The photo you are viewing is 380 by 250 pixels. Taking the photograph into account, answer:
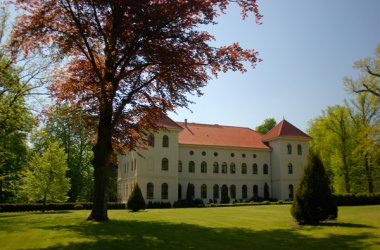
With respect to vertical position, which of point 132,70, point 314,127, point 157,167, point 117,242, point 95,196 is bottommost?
point 117,242

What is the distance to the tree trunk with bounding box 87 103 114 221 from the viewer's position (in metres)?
19.3

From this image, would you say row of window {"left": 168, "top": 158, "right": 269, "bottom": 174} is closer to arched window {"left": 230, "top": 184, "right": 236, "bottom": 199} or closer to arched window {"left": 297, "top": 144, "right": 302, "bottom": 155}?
arched window {"left": 230, "top": 184, "right": 236, "bottom": 199}

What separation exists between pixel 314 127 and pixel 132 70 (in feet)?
157

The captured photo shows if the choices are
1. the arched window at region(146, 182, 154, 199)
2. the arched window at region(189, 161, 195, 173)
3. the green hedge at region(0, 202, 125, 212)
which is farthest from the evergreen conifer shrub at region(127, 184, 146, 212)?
the arched window at region(189, 161, 195, 173)

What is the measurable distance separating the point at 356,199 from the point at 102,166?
27.2m

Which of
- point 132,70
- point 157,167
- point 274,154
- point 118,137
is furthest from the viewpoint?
point 274,154

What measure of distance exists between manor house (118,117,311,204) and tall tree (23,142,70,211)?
1094 cm

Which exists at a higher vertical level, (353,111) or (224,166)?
(353,111)

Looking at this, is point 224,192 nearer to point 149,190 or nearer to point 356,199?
point 149,190

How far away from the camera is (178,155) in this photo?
50.7 meters

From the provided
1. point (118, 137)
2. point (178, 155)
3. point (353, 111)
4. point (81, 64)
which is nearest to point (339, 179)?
point (353, 111)

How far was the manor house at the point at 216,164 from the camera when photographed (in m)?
48.1

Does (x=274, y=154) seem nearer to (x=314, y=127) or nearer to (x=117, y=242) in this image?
(x=314, y=127)

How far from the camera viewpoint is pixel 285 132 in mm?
56375
